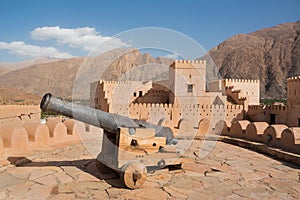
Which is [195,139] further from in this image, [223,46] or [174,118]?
[223,46]

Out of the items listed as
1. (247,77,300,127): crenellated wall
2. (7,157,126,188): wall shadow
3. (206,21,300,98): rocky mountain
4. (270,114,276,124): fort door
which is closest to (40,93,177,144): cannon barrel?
(7,157,126,188): wall shadow

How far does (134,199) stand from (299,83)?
14999 mm

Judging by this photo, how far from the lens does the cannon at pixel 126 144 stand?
13.4ft

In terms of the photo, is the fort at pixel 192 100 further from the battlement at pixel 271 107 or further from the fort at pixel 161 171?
the fort at pixel 161 171

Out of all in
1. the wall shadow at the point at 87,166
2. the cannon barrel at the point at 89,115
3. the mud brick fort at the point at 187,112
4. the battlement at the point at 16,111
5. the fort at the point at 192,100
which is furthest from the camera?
the fort at the point at 192,100

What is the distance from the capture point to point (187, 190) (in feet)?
13.7

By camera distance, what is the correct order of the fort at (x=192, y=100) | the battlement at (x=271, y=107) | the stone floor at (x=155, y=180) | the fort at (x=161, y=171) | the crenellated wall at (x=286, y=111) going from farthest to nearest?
1. the fort at (x=192, y=100)
2. the battlement at (x=271, y=107)
3. the crenellated wall at (x=286, y=111)
4. the fort at (x=161, y=171)
5. the stone floor at (x=155, y=180)

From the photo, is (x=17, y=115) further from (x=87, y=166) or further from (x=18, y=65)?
(x=18, y=65)

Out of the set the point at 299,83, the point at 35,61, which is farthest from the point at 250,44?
the point at 299,83

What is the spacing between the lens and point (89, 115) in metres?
4.54

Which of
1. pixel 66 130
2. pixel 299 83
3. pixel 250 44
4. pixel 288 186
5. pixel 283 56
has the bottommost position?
pixel 288 186

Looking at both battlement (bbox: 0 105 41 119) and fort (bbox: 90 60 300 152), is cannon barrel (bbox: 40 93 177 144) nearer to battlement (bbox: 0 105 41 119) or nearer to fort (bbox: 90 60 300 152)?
battlement (bbox: 0 105 41 119)

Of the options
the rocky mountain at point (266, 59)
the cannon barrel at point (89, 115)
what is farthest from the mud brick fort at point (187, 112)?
the rocky mountain at point (266, 59)

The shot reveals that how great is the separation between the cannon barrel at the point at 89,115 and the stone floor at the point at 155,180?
868mm
